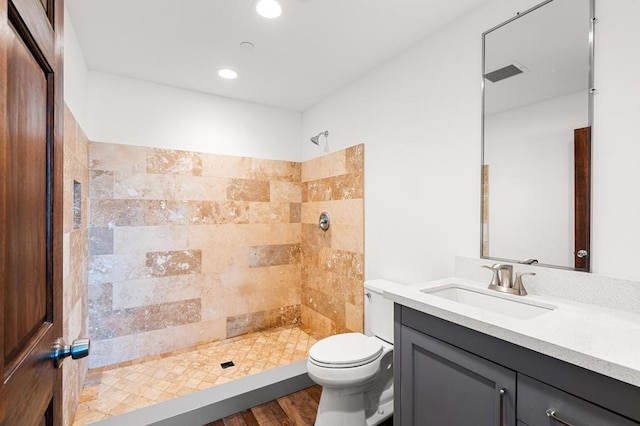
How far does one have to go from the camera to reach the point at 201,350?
8.88ft

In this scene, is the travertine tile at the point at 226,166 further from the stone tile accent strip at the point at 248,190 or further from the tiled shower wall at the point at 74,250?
the tiled shower wall at the point at 74,250

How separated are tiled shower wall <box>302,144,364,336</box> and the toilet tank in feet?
1.02

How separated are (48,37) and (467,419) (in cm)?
171

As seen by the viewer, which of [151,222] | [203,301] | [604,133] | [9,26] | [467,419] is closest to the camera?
[9,26]

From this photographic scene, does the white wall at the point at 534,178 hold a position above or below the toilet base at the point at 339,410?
above

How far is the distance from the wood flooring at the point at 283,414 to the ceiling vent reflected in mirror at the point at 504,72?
2092 millimetres

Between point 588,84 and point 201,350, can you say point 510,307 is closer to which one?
point 588,84

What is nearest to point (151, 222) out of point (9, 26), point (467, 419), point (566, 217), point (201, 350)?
point (201, 350)

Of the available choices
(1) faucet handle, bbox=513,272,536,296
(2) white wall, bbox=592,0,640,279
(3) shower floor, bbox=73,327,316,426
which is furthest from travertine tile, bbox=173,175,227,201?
(2) white wall, bbox=592,0,640,279

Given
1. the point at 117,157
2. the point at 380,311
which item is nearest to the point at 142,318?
the point at 117,157

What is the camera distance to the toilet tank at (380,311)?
2.00 m

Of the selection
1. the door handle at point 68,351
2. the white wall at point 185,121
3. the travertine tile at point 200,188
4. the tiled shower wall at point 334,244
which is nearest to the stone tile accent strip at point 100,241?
the travertine tile at point 200,188

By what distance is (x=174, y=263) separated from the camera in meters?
2.66

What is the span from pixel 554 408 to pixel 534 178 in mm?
996
